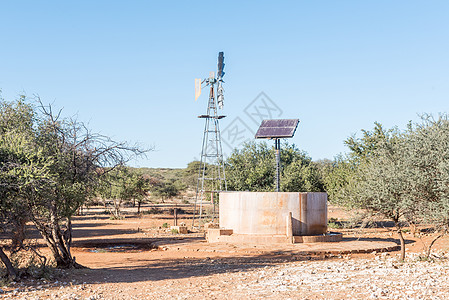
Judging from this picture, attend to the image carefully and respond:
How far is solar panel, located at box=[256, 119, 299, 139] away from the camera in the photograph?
26453mm

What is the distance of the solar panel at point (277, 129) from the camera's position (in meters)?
26.5

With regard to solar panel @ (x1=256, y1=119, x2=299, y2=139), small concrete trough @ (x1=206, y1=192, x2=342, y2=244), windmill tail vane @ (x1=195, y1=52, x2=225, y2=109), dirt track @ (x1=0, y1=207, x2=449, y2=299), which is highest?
windmill tail vane @ (x1=195, y1=52, x2=225, y2=109)

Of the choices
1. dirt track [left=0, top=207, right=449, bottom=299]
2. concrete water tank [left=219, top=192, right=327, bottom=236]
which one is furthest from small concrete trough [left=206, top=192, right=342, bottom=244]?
dirt track [left=0, top=207, right=449, bottom=299]

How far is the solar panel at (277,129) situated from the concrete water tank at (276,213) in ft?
14.6

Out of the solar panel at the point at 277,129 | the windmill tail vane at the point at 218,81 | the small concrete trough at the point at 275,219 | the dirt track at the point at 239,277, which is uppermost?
the windmill tail vane at the point at 218,81

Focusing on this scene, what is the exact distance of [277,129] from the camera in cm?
2712

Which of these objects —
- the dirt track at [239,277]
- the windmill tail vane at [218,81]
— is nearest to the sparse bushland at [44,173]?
the dirt track at [239,277]

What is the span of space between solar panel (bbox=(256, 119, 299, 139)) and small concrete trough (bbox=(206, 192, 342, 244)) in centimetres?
447

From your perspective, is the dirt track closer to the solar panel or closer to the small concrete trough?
the small concrete trough

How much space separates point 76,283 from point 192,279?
3.17m

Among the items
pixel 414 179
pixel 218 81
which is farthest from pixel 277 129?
pixel 414 179

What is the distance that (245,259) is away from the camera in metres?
18.6

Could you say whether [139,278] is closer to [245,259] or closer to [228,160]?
[245,259]

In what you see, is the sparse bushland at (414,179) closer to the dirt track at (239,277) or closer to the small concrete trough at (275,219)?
the dirt track at (239,277)
